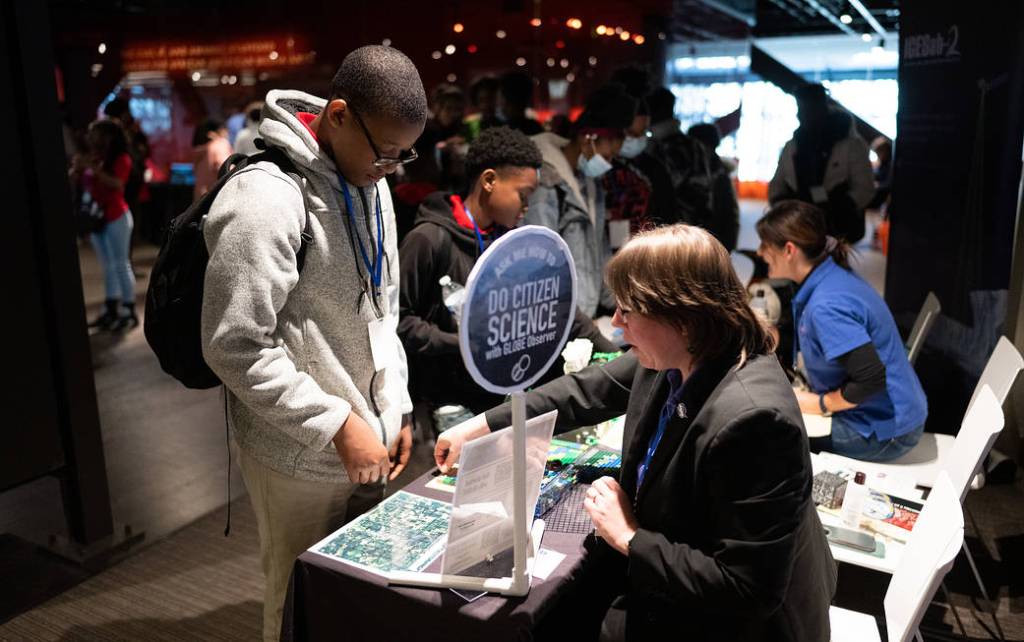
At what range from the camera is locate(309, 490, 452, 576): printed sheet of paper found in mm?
1566

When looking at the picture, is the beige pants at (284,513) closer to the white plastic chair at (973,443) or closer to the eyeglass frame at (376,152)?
the eyeglass frame at (376,152)

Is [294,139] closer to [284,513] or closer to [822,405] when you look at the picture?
[284,513]

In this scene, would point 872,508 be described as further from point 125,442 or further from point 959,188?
point 125,442

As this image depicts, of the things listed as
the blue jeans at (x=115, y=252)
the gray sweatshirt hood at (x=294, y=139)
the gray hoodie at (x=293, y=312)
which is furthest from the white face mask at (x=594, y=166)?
the blue jeans at (x=115, y=252)

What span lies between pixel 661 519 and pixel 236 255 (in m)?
0.93

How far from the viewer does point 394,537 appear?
166 cm

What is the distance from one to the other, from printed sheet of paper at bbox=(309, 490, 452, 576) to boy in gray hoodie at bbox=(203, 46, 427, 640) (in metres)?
0.10

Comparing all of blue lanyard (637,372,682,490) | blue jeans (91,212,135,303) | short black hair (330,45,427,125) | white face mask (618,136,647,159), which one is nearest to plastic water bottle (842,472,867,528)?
blue lanyard (637,372,682,490)

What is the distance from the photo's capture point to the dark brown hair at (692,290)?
1.45 m

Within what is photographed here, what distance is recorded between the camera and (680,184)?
538 centimetres

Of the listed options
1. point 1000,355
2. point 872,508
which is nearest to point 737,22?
point 1000,355

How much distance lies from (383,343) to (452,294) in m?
0.59

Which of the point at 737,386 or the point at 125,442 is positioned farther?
the point at 125,442

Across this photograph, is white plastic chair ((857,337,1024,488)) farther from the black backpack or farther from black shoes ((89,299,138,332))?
black shoes ((89,299,138,332))
